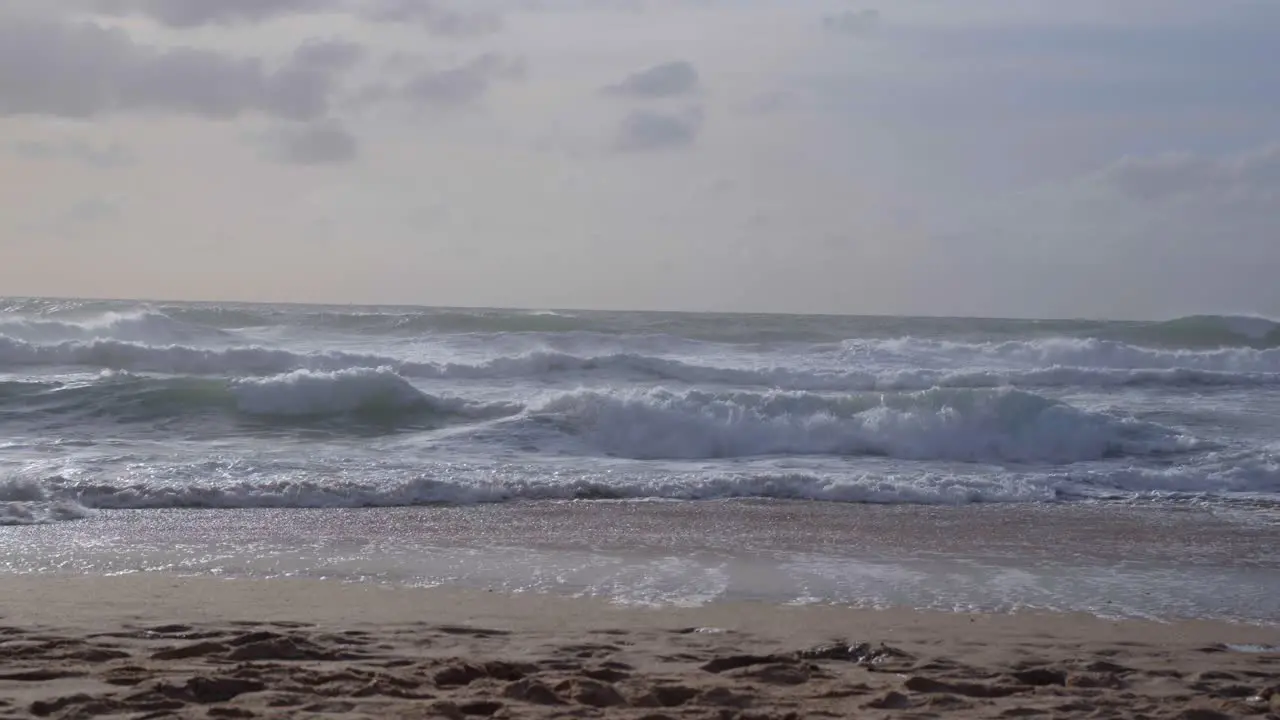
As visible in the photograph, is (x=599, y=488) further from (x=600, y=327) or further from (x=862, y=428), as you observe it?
(x=600, y=327)

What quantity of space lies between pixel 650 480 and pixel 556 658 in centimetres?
541

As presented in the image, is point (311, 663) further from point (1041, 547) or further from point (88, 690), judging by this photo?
point (1041, 547)

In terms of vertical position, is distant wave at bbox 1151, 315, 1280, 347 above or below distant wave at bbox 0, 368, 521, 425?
above

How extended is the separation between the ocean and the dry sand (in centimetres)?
51

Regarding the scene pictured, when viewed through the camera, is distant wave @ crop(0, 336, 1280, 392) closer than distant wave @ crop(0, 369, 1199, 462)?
No

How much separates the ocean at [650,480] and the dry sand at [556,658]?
0.51 m

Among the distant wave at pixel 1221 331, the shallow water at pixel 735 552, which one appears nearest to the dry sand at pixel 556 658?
the shallow water at pixel 735 552

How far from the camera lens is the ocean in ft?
21.6

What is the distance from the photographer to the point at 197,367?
20.4 meters

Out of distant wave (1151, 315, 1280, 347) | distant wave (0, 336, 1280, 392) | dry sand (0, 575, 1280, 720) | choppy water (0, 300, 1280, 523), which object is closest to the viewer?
dry sand (0, 575, 1280, 720)

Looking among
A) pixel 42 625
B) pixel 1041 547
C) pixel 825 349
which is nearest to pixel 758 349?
pixel 825 349

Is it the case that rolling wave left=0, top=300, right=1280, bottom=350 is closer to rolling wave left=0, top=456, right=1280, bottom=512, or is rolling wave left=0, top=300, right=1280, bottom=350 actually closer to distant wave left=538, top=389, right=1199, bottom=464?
distant wave left=538, top=389, right=1199, bottom=464

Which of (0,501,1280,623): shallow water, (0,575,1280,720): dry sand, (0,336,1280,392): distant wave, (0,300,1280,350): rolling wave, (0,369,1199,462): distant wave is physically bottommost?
(0,501,1280,623): shallow water

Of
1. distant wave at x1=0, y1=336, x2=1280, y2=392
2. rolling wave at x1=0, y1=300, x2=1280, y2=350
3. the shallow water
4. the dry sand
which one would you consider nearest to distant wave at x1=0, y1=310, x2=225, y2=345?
rolling wave at x1=0, y1=300, x2=1280, y2=350
